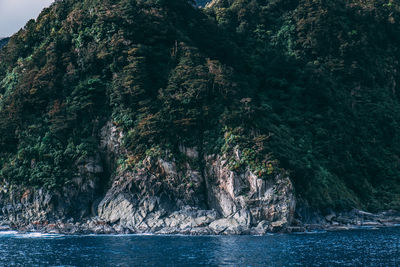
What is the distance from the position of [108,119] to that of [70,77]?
1084 cm

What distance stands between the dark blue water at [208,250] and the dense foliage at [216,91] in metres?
15.4

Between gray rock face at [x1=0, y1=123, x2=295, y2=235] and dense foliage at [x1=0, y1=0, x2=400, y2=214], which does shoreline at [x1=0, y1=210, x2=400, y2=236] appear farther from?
dense foliage at [x1=0, y1=0, x2=400, y2=214]

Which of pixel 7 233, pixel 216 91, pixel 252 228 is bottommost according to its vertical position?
pixel 7 233

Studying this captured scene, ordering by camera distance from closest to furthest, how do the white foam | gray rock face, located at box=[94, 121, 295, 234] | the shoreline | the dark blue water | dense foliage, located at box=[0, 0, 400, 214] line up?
the dark blue water → the shoreline → gray rock face, located at box=[94, 121, 295, 234] → the white foam → dense foliage, located at box=[0, 0, 400, 214]

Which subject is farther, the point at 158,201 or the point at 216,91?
the point at 216,91

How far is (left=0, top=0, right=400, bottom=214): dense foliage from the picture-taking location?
87.2 metres

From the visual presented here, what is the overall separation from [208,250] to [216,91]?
38.8m

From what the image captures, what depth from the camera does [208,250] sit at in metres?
57.4

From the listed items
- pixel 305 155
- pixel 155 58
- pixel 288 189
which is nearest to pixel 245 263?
pixel 288 189

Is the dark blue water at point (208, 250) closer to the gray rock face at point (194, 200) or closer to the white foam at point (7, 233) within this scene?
the white foam at point (7, 233)

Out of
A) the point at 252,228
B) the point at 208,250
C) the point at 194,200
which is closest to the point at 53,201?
the point at 194,200

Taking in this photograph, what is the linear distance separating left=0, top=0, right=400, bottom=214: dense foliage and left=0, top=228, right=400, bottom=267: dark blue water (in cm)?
1544

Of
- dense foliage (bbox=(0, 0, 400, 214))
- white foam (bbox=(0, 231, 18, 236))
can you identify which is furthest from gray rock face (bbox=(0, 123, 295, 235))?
dense foliage (bbox=(0, 0, 400, 214))

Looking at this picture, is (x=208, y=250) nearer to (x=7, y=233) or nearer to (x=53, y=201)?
(x=53, y=201)
